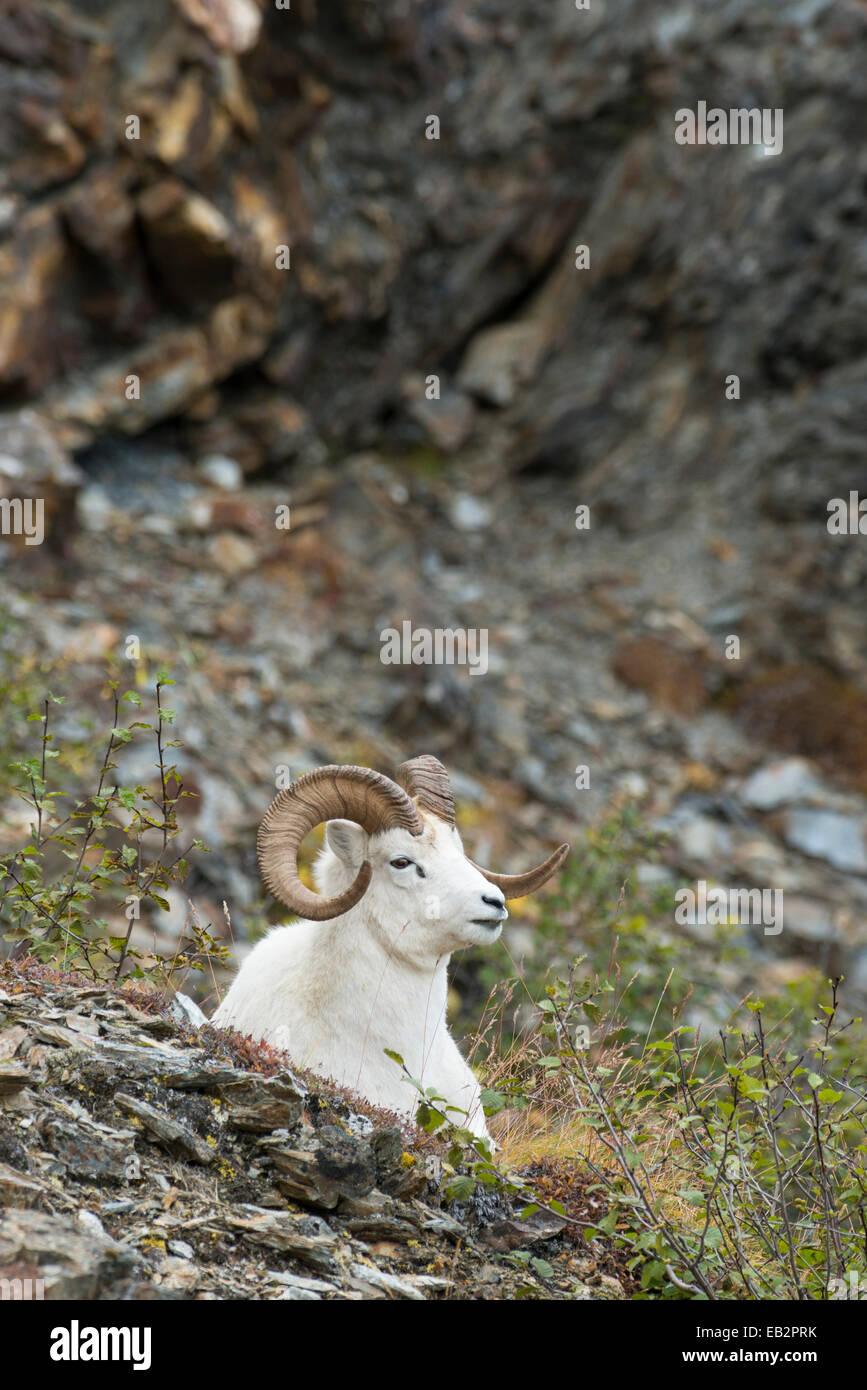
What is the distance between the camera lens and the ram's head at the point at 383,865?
5.95 metres

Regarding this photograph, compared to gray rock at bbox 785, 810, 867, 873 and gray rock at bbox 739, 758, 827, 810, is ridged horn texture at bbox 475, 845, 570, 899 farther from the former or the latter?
gray rock at bbox 739, 758, 827, 810

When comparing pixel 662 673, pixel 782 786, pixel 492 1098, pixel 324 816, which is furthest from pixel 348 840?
pixel 662 673

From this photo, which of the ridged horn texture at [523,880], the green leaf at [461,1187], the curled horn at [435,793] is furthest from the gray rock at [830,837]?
the green leaf at [461,1187]

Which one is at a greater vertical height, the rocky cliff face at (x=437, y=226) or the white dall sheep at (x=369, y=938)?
the rocky cliff face at (x=437, y=226)

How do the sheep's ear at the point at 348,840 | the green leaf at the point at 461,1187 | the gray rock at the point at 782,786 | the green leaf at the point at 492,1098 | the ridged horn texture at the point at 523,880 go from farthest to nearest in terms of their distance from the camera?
the gray rock at the point at 782,786 < the ridged horn texture at the point at 523,880 < the sheep's ear at the point at 348,840 < the green leaf at the point at 492,1098 < the green leaf at the point at 461,1187

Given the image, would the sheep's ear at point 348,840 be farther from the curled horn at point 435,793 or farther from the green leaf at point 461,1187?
the green leaf at point 461,1187

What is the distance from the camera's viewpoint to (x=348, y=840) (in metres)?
6.32

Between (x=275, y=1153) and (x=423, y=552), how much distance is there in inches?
699

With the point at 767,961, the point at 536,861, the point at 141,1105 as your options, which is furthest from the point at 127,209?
the point at 141,1105

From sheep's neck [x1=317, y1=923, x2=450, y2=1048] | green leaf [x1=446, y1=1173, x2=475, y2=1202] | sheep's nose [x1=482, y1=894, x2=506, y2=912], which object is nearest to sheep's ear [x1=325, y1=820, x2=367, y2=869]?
sheep's neck [x1=317, y1=923, x2=450, y2=1048]

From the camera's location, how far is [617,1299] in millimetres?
4625

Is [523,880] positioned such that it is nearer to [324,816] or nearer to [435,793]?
[435,793]

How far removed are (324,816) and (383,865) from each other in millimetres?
386

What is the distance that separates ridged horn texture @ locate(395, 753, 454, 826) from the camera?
253 inches
